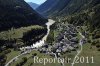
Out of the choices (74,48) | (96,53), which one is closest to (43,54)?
(74,48)

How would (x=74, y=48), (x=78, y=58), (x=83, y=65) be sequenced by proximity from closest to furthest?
(x=83, y=65), (x=78, y=58), (x=74, y=48)

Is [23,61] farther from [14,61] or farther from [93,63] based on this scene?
[93,63]

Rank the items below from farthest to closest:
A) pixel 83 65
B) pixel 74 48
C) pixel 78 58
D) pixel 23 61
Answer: pixel 74 48, pixel 23 61, pixel 78 58, pixel 83 65

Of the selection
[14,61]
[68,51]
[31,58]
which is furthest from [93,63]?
[14,61]

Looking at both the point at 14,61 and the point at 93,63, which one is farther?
the point at 14,61

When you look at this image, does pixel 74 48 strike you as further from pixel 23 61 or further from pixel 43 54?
pixel 23 61

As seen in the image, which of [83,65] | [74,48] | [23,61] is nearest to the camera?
[83,65]

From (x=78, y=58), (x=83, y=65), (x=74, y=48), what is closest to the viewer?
(x=83, y=65)

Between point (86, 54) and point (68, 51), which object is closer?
point (86, 54)

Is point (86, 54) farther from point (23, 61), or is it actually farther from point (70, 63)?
point (23, 61)
